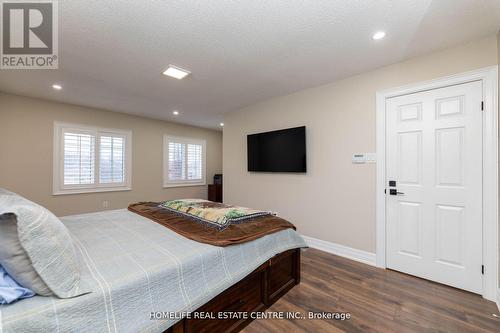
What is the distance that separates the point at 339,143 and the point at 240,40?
1893 millimetres

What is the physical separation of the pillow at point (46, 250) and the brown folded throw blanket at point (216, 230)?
2.50 ft

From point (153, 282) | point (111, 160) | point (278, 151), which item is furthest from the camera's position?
point (111, 160)

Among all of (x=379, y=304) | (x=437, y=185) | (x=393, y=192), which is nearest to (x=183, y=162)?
(x=393, y=192)

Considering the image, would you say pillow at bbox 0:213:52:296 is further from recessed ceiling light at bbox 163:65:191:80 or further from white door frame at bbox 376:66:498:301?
white door frame at bbox 376:66:498:301

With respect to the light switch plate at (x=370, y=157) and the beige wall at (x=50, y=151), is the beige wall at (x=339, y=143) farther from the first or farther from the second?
the beige wall at (x=50, y=151)

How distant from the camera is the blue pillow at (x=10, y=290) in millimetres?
819

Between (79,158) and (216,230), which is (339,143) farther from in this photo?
(79,158)

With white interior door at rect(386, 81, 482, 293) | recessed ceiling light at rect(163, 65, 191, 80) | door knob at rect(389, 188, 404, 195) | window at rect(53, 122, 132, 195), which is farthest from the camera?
window at rect(53, 122, 132, 195)

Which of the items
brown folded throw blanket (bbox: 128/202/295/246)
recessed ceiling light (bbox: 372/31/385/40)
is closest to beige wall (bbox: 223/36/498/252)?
recessed ceiling light (bbox: 372/31/385/40)

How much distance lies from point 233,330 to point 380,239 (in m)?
2.07

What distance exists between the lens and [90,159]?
14.1 feet

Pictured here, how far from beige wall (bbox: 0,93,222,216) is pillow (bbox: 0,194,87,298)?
154 inches

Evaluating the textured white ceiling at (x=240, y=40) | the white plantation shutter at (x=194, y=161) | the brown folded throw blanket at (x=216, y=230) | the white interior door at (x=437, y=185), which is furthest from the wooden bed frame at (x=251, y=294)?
the white plantation shutter at (x=194, y=161)

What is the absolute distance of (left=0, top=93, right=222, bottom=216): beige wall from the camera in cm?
351
